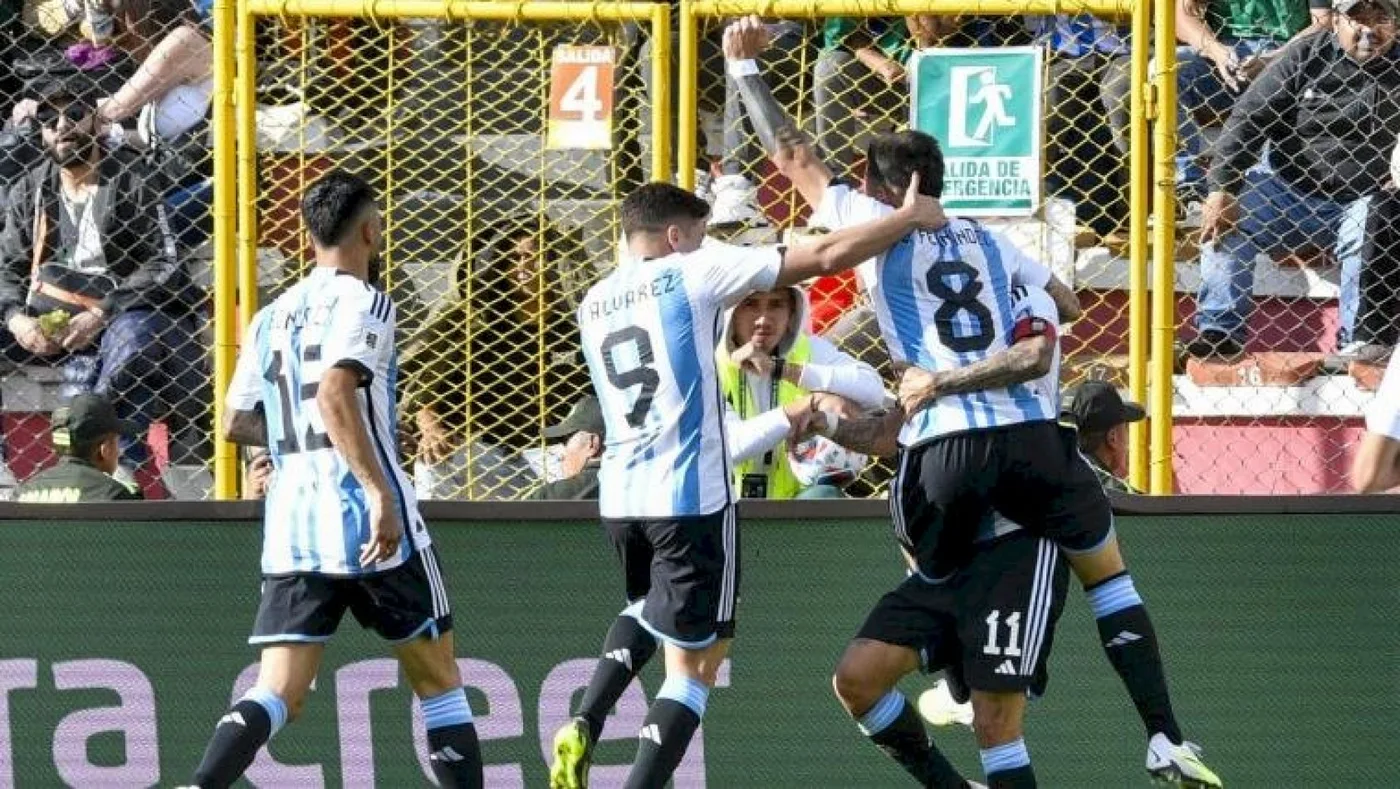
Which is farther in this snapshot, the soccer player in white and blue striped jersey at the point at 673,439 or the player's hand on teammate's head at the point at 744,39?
the player's hand on teammate's head at the point at 744,39

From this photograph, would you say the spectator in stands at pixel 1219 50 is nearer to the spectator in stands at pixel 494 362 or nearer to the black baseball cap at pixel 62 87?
→ the spectator in stands at pixel 494 362

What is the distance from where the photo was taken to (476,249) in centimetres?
876

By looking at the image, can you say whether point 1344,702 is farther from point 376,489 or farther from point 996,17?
point 376,489

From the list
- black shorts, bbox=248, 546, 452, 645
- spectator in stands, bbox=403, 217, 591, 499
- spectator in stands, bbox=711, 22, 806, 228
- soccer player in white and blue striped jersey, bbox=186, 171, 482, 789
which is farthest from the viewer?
spectator in stands, bbox=711, 22, 806, 228

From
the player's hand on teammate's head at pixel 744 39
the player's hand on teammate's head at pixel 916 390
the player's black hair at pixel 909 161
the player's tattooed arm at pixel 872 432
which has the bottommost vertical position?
the player's tattooed arm at pixel 872 432

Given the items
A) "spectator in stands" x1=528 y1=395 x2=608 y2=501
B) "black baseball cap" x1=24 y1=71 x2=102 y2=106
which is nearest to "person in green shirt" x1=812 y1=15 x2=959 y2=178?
"spectator in stands" x1=528 y1=395 x2=608 y2=501

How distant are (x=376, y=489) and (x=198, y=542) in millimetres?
1800

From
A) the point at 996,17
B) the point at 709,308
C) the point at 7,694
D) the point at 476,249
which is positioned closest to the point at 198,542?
the point at 7,694

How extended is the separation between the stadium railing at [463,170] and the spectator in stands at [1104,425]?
67.3 inches

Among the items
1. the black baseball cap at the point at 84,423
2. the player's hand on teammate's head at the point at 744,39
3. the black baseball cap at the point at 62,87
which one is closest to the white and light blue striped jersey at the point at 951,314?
the player's hand on teammate's head at the point at 744,39

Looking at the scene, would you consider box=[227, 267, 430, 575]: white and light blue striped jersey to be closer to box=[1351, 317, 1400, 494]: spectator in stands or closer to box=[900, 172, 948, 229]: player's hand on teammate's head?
box=[900, 172, 948, 229]: player's hand on teammate's head

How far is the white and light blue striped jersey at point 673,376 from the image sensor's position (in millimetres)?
7602

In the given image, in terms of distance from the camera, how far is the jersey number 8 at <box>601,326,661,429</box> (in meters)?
7.64

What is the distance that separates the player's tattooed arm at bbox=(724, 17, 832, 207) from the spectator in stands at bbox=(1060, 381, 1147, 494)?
119 cm
